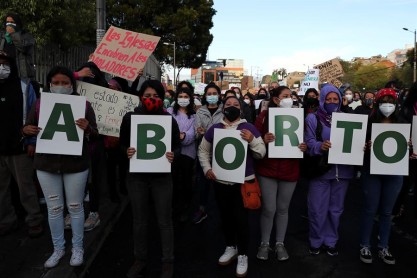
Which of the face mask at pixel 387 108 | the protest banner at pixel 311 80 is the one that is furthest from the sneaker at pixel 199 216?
the protest banner at pixel 311 80

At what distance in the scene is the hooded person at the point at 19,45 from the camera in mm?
5195

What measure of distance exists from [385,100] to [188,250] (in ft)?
8.76

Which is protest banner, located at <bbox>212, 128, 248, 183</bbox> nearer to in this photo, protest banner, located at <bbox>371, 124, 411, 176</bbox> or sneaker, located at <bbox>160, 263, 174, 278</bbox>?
sneaker, located at <bbox>160, 263, 174, 278</bbox>

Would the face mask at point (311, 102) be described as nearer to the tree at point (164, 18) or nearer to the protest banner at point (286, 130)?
the protest banner at point (286, 130)

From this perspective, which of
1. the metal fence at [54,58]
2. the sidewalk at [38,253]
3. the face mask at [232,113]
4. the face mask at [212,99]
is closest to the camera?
the sidewalk at [38,253]

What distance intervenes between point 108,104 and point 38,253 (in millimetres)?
1955

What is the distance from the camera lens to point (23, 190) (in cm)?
461

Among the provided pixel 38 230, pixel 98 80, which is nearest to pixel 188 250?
pixel 38 230

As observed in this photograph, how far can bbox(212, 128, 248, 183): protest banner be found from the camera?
3.84 m

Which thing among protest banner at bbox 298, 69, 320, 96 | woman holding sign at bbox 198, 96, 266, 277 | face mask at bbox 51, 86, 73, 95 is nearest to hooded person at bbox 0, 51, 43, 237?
face mask at bbox 51, 86, 73, 95

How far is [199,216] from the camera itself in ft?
18.3

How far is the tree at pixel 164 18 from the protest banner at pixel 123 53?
20474 mm

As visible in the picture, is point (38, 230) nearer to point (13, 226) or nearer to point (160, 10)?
point (13, 226)

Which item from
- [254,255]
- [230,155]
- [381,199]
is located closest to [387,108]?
[381,199]
